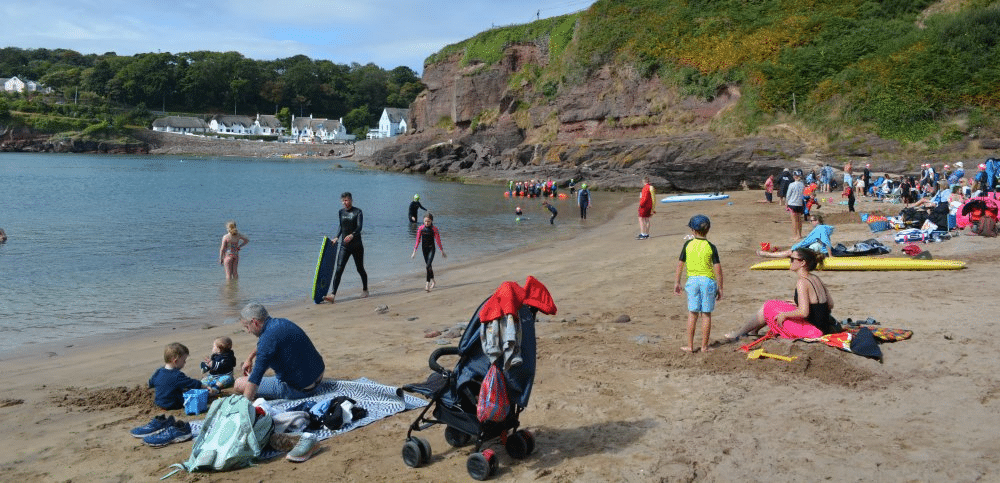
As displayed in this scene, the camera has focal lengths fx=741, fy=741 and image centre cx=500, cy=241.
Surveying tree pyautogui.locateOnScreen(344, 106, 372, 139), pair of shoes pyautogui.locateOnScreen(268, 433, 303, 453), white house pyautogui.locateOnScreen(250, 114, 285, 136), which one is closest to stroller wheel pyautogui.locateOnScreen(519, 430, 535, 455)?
pair of shoes pyautogui.locateOnScreen(268, 433, 303, 453)

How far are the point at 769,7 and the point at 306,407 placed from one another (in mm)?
47455

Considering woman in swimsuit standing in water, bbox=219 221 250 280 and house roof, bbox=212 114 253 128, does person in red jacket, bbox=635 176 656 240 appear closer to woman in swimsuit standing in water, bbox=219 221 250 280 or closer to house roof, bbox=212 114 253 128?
woman in swimsuit standing in water, bbox=219 221 250 280

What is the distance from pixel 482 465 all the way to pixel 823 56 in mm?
40788

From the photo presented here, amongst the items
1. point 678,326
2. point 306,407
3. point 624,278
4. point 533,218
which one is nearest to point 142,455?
point 306,407

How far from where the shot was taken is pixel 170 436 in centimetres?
588

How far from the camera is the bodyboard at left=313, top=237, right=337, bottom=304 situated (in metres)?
12.7

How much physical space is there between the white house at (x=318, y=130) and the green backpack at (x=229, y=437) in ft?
442

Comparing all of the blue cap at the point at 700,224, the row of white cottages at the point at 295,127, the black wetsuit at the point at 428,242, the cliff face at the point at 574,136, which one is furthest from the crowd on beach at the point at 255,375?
Result: the row of white cottages at the point at 295,127

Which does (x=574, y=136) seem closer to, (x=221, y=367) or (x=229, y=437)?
(x=221, y=367)

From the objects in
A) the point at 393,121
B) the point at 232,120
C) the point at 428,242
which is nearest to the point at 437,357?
the point at 428,242

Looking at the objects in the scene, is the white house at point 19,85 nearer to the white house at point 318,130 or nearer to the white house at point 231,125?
the white house at point 231,125

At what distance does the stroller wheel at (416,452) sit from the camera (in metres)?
5.27

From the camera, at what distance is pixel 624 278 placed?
13250mm

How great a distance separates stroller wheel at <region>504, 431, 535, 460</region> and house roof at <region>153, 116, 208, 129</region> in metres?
137
